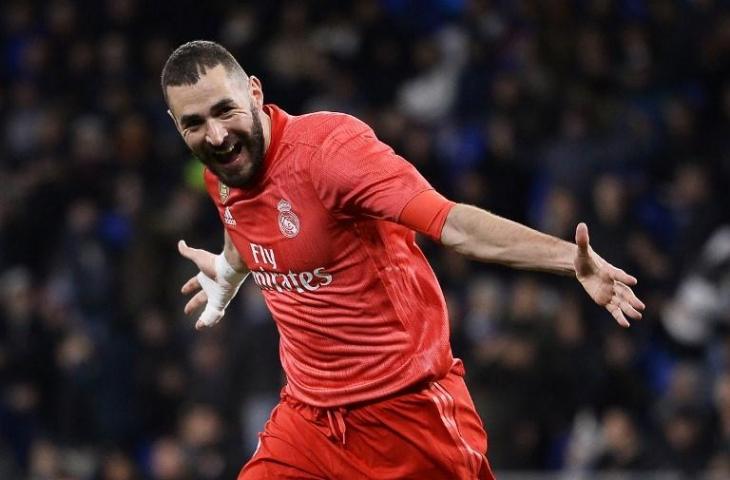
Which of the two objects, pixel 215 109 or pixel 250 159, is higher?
pixel 215 109

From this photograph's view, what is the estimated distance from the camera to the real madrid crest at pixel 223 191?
4.54m

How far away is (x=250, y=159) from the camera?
4.32 meters

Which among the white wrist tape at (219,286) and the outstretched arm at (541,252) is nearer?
the outstretched arm at (541,252)

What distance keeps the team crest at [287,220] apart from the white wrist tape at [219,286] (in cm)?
80

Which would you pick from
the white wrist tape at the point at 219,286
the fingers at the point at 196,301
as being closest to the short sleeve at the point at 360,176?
the white wrist tape at the point at 219,286

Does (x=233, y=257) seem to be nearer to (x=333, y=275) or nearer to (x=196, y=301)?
(x=196, y=301)

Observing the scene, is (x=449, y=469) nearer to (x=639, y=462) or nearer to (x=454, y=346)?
(x=639, y=462)

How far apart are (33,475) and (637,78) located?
16.8 feet

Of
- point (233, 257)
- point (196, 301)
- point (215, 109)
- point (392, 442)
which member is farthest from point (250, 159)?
point (196, 301)

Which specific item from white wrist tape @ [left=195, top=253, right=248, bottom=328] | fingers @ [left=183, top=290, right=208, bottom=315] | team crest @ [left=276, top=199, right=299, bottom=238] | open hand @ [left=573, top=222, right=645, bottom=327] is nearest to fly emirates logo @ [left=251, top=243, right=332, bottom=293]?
team crest @ [left=276, top=199, right=299, bottom=238]

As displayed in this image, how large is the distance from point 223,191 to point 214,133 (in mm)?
401

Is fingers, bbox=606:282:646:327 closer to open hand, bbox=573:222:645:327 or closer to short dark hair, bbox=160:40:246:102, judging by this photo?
open hand, bbox=573:222:645:327

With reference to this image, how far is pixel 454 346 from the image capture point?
9125 millimetres

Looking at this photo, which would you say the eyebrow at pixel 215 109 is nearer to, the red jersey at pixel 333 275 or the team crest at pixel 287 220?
the red jersey at pixel 333 275
